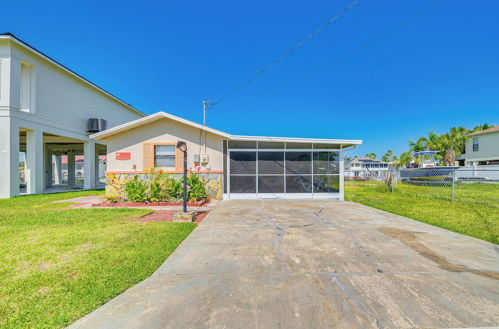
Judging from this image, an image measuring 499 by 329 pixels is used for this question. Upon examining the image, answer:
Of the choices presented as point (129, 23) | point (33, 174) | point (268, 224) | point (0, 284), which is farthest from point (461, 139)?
point (33, 174)

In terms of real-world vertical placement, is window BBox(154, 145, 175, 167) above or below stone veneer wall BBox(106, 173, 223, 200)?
above

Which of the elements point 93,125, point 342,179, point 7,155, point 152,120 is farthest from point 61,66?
point 342,179

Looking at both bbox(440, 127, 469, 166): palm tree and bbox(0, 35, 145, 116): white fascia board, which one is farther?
bbox(440, 127, 469, 166): palm tree

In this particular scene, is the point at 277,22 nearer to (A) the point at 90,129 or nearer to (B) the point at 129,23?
(B) the point at 129,23

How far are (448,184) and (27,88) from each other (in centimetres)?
2842

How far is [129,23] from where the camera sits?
34.7ft

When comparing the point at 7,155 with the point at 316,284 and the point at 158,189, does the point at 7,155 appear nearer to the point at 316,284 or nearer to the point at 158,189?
the point at 158,189

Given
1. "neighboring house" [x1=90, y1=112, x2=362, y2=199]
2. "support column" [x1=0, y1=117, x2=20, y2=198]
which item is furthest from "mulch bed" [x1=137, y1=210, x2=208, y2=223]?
"support column" [x1=0, y1=117, x2=20, y2=198]

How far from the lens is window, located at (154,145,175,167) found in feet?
29.6

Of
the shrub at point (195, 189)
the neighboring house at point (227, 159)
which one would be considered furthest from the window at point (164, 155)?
the shrub at point (195, 189)

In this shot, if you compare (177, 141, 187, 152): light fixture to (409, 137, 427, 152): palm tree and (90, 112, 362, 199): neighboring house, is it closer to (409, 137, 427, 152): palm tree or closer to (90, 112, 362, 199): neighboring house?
(90, 112, 362, 199): neighboring house

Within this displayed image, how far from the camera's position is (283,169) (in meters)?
9.79

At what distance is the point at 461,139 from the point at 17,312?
38.3 m

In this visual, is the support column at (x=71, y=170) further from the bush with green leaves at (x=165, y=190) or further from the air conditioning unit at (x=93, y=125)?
the bush with green leaves at (x=165, y=190)
